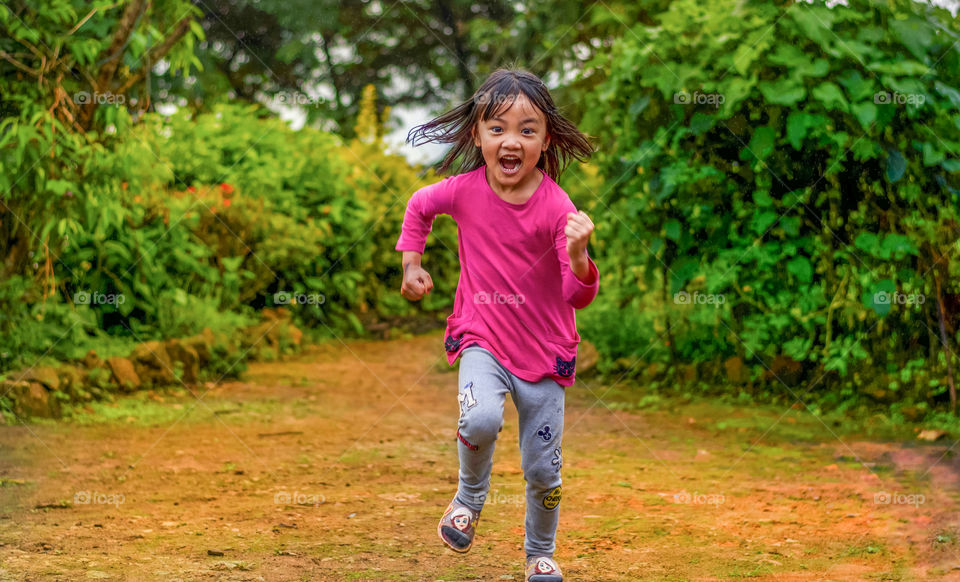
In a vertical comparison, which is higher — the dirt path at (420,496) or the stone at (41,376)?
the stone at (41,376)

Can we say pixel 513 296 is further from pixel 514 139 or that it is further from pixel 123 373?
pixel 123 373

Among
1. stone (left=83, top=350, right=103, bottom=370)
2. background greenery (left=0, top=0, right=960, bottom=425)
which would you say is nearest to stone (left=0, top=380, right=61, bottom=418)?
background greenery (left=0, top=0, right=960, bottom=425)

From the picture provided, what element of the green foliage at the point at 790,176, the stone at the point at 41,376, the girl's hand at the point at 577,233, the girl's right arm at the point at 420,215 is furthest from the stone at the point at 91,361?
the girl's hand at the point at 577,233

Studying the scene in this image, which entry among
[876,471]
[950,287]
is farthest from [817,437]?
[950,287]

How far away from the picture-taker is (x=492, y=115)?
3.10 metres

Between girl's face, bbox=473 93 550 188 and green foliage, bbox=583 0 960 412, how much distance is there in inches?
124

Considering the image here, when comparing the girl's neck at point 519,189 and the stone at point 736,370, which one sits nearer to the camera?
the girl's neck at point 519,189

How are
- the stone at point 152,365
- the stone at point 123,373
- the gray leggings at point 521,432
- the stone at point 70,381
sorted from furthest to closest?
the stone at point 152,365 < the stone at point 123,373 < the stone at point 70,381 < the gray leggings at point 521,432

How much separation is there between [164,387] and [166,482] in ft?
7.78

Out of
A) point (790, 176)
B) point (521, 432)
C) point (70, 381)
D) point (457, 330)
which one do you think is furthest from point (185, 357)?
point (521, 432)

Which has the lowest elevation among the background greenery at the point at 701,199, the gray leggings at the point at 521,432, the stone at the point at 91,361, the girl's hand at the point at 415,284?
the gray leggings at the point at 521,432

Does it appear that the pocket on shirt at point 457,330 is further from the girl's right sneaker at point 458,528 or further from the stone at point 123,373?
the stone at point 123,373

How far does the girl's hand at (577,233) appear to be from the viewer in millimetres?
2773

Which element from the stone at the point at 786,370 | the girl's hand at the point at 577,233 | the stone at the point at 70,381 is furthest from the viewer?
the stone at the point at 786,370
